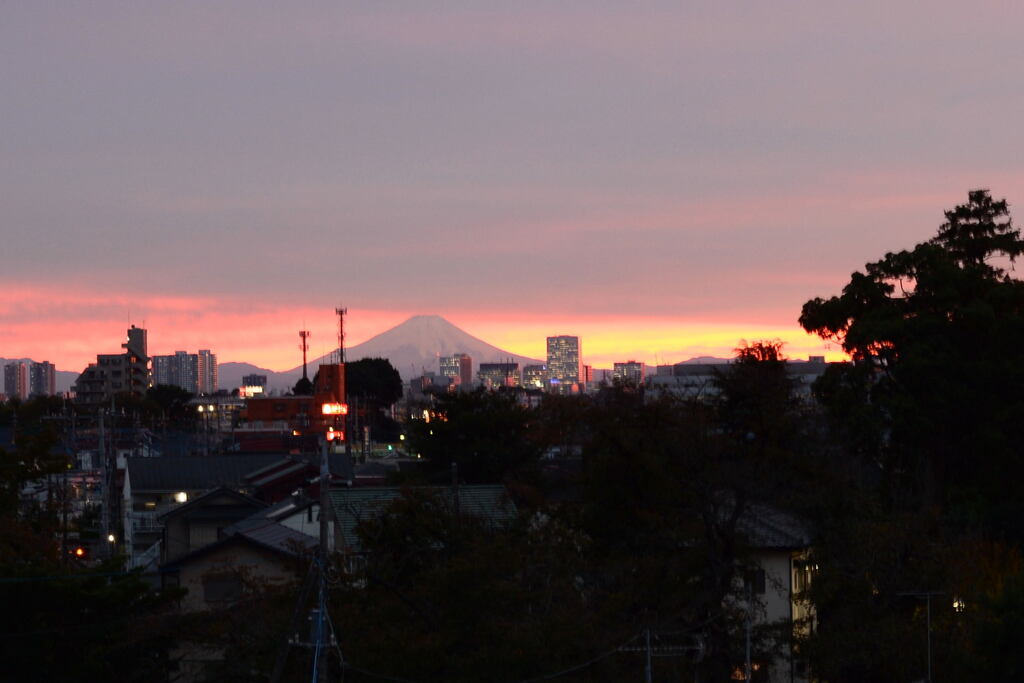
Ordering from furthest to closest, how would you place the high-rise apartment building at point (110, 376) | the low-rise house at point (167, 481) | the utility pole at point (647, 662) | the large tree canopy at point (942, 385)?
the high-rise apartment building at point (110, 376) < the low-rise house at point (167, 481) < the large tree canopy at point (942, 385) < the utility pole at point (647, 662)

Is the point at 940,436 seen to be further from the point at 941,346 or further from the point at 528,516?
the point at 528,516

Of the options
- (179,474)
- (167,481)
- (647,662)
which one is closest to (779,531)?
(647,662)

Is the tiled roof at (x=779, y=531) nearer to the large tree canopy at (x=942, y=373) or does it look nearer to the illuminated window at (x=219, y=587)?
the large tree canopy at (x=942, y=373)

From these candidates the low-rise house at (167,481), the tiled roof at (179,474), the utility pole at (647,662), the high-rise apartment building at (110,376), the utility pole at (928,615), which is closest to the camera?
the utility pole at (647,662)

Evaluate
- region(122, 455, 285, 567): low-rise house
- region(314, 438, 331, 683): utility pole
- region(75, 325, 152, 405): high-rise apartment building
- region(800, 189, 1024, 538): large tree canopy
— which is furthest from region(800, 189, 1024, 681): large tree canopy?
region(75, 325, 152, 405): high-rise apartment building

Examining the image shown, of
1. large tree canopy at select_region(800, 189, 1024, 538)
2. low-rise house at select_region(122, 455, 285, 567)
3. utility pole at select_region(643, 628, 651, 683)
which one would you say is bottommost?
utility pole at select_region(643, 628, 651, 683)

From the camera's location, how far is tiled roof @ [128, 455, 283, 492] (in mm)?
50719

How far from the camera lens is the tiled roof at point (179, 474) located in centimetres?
5072

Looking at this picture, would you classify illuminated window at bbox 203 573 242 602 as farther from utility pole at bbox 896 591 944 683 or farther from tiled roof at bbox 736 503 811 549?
utility pole at bbox 896 591 944 683

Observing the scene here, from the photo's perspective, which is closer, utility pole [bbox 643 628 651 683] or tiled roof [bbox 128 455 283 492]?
utility pole [bbox 643 628 651 683]

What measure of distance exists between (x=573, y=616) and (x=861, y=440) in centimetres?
1489

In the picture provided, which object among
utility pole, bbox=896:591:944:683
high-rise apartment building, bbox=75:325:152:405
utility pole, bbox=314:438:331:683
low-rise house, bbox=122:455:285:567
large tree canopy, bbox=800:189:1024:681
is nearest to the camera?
utility pole, bbox=314:438:331:683

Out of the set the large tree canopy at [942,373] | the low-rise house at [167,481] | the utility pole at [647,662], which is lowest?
the utility pole at [647,662]

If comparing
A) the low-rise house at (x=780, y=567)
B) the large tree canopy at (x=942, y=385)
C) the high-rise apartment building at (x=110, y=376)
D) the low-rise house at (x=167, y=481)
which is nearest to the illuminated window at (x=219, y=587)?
the low-rise house at (x=780, y=567)
